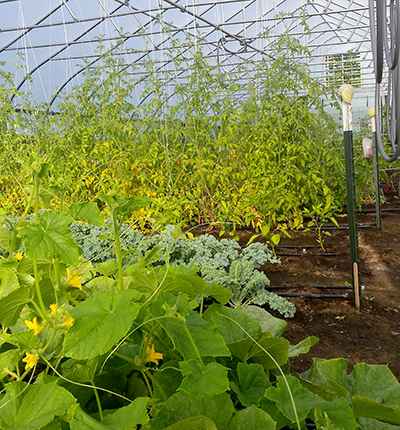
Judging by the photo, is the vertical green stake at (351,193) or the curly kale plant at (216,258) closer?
the curly kale plant at (216,258)

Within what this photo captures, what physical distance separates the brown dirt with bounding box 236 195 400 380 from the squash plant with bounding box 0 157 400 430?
0.69 metres

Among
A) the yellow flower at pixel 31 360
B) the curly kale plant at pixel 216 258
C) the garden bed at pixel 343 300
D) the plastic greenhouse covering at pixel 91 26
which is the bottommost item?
the garden bed at pixel 343 300

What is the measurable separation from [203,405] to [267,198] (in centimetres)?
300

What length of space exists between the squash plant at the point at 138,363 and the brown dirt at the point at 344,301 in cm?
69

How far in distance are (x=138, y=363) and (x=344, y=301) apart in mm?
1817

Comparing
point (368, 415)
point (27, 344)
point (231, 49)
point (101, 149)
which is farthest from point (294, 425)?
point (231, 49)

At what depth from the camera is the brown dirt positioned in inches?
72.9

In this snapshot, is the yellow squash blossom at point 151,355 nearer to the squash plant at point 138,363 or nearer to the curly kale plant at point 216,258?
the squash plant at point 138,363

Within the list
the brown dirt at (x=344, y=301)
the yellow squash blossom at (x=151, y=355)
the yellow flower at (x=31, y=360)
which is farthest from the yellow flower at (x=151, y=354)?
the brown dirt at (x=344, y=301)

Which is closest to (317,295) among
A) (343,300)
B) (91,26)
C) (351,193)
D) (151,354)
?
(343,300)

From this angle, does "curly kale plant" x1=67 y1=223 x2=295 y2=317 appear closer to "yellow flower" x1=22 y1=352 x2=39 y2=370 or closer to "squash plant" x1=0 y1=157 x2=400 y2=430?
"squash plant" x1=0 y1=157 x2=400 y2=430

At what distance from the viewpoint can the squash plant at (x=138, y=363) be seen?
29.0 inches

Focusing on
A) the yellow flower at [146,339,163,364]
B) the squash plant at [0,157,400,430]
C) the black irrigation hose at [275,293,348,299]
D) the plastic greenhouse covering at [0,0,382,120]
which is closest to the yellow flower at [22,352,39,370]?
the squash plant at [0,157,400,430]

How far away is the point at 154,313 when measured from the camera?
84cm
